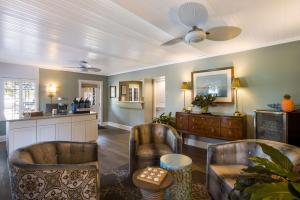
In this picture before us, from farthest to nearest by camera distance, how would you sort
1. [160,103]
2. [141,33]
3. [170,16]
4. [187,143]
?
[160,103], [187,143], [141,33], [170,16]

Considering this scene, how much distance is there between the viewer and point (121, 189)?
8.16 ft

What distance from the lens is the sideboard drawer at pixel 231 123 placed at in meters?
3.50

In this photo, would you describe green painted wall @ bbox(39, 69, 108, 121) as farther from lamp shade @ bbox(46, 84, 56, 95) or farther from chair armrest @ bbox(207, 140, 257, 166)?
chair armrest @ bbox(207, 140, 257, 166)

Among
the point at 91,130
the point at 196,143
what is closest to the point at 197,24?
the point at 196,143

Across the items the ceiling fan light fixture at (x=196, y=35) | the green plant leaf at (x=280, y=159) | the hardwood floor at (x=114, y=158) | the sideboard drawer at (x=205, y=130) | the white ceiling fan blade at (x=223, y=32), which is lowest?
the hardwood floor at (x=114, y=158)

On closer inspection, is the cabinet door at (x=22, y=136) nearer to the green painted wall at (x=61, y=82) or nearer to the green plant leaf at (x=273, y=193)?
the green painted wall at (x=61, y=82)

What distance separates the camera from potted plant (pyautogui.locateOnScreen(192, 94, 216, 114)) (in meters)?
4.12

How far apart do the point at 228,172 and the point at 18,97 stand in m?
6.33

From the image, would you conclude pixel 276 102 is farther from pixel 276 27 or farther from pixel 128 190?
pixel 128 190

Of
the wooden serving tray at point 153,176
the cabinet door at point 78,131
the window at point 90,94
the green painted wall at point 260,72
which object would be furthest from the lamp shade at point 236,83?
the window at point 90,94

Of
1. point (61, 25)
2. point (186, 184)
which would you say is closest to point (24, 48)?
point (61, 25)

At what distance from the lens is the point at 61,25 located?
2.65 metres

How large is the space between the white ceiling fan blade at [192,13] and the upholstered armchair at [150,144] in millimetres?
1845

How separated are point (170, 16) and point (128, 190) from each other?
8.39ft
